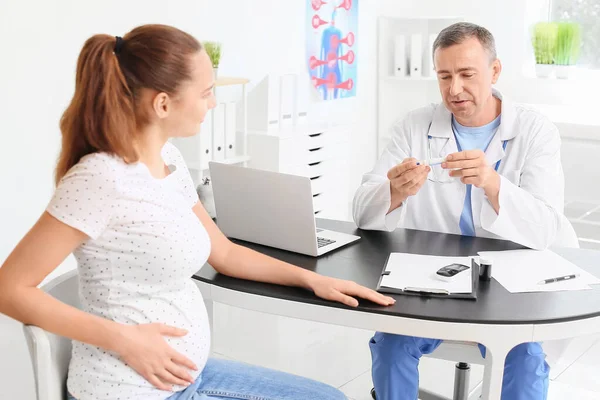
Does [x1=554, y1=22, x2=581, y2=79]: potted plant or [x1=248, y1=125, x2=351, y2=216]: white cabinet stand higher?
[x1=554, y1=22, x2=581, y2=79]: potted plant

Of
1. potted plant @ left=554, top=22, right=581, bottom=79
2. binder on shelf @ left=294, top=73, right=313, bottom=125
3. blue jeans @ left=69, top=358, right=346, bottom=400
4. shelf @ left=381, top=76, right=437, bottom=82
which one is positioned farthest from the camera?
shelf @ left=381, top=76, right=437, bottom=82

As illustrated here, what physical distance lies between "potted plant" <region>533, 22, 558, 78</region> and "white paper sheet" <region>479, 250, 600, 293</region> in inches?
140

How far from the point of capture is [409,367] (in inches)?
82.5

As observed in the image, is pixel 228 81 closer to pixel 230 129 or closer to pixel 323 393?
pixel 230 129

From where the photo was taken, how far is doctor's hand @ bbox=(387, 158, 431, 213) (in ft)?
7.16

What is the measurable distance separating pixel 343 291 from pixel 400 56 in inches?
153

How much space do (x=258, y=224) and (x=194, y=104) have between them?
0.61m

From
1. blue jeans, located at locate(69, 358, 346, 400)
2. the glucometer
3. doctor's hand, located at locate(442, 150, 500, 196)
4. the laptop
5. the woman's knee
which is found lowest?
the woman's knee

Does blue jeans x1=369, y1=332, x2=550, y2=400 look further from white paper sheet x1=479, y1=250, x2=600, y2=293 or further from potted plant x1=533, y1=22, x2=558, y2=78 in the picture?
potted plant x1=533, y1=22, x2=558, y2=78

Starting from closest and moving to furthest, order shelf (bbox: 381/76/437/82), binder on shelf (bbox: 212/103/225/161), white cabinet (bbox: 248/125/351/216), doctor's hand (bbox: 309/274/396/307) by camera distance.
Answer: doctor's hand (bbox: 309/274/396/307)
binder on shelf (bbox: 212/103/225/161)
white cabinet (bbox: 248/125/351/216)
shelf (bbox: 381/76/437/82)

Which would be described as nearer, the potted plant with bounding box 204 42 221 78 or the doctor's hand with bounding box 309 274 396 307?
the doctor's hand with bounding box 309 274 396 307

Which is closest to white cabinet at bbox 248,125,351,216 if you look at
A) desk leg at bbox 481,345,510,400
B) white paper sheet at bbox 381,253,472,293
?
white paper sheet at bbox 381,253,472,293

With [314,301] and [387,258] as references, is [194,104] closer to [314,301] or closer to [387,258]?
[314,301]

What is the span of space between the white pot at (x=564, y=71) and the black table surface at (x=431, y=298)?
11.5ft
